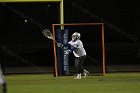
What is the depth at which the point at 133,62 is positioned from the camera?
93.0 ft

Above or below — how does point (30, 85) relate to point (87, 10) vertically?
below

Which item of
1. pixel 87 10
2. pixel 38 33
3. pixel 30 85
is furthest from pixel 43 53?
pixel 30 85

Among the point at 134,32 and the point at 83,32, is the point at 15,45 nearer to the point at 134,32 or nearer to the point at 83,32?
the point at 83,32

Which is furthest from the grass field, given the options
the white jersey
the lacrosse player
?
the white jersey

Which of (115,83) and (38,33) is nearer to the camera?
(115,83)

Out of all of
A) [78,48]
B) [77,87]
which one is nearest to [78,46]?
[78,48]

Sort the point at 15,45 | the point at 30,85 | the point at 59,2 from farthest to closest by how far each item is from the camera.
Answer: the point at 15,45
the point at 59,2
the point at 30,85

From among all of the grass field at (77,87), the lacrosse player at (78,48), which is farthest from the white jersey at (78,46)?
the grass field at (77,87)

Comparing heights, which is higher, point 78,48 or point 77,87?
point 78,48

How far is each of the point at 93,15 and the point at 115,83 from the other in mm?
8333

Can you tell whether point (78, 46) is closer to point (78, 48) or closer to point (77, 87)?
point (78, 48)

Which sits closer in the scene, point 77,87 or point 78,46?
point 77,87

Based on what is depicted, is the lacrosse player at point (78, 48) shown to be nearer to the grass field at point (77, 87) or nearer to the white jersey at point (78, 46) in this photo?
the white jersey at point (78, 46)

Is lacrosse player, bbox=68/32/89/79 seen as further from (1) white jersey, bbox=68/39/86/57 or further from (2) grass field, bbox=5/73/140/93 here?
(2) grass field, bbox=5/73/140/93
